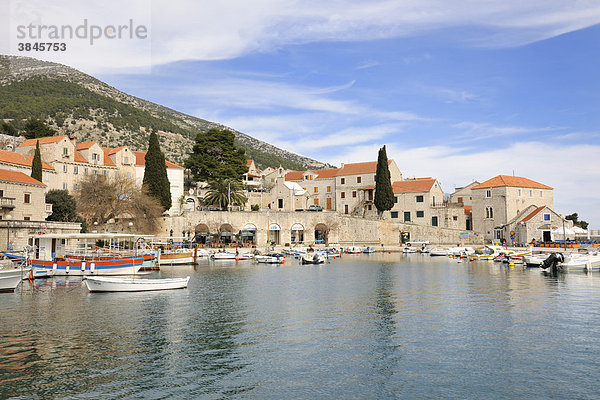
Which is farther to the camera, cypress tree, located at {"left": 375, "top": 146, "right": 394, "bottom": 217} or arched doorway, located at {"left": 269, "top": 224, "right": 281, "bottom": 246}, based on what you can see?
arched doorway, located at {"left": 269, "top": 224, "right": 281, "bottom": 246}

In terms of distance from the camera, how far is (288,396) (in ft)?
34.6

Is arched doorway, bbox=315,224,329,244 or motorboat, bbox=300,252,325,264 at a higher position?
arched doorway, bbox=315,224,329,244

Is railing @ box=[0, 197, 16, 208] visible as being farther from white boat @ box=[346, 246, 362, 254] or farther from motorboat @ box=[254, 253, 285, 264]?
white boat @ box=[346, 246, 362, 254]

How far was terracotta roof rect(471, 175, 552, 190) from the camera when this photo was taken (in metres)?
65.8

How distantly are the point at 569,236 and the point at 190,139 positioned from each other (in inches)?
3711

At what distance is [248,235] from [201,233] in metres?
7.23

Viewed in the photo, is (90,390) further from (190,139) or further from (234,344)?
(190,139)

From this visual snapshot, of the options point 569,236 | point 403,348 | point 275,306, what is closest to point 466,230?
point 569,236

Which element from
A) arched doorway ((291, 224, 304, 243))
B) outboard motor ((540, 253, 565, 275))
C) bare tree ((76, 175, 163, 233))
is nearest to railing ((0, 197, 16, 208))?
bare tree ((76, 175, 163, 233))

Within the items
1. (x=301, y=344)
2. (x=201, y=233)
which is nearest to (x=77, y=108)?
(x=201, y=233)

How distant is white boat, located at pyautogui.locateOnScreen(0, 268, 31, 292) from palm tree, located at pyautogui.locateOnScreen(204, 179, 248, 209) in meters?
41.5

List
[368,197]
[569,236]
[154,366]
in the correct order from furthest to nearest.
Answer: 1. [368,197]
2. [569,236]
3. [154,366]

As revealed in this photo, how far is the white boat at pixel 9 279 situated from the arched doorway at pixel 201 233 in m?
38.9

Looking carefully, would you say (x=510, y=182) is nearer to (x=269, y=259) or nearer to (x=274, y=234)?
(x=274, y=234)
